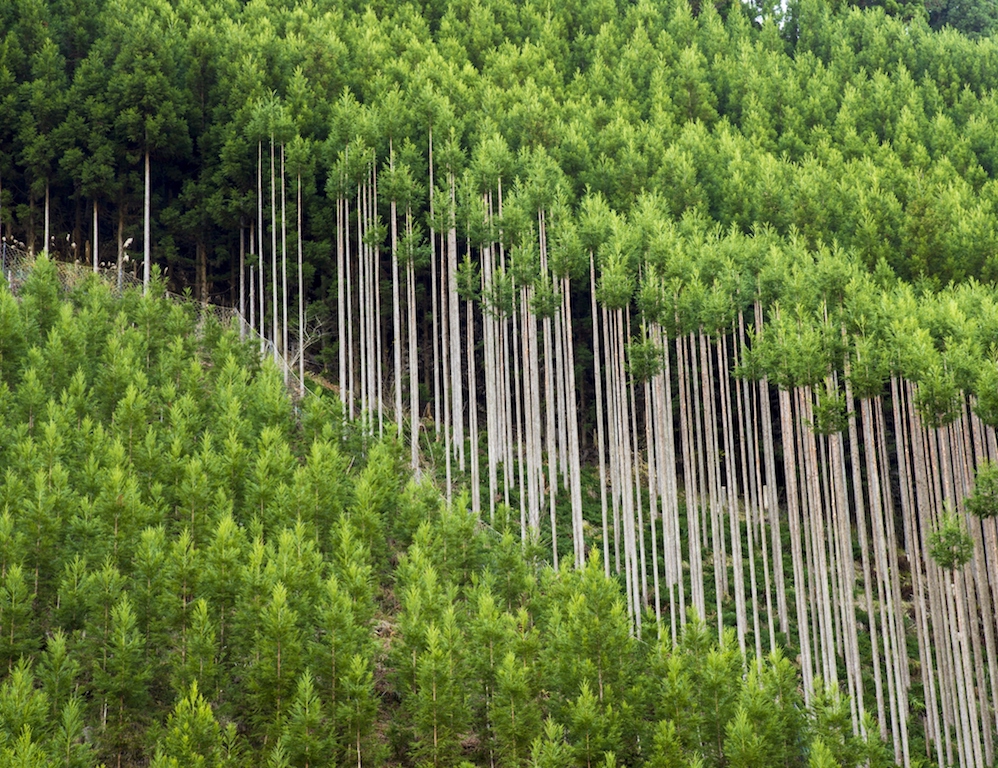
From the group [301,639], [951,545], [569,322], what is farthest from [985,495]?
[301,639]

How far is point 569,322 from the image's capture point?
59.0 ft

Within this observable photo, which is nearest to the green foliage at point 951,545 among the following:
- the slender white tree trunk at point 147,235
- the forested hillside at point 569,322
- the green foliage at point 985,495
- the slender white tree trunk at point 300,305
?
the forested hillside at point 569,322

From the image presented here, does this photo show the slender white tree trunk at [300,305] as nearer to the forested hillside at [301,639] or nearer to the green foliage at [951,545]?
the forested hillside at [301,639]

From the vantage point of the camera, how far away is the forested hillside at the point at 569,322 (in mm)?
12242

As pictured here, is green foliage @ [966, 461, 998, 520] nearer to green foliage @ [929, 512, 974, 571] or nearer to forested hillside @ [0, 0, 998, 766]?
forested hillside @ [0, 0, 998, 766]

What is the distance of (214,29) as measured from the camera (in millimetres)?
23703

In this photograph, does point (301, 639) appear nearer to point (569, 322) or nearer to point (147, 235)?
point (569, 322)

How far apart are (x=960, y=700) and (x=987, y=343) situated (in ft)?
19.0

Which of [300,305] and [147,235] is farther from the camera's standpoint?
[147,235]

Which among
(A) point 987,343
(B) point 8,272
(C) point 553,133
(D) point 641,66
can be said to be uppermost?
(D) point 641,66

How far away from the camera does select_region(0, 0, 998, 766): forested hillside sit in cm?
1224

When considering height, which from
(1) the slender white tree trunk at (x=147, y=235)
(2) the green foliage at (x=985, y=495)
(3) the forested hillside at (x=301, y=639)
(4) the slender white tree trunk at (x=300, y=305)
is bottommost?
(3) the forested hillside at (x=301, y=639)

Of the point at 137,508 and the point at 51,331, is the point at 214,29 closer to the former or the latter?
the point at 51,331

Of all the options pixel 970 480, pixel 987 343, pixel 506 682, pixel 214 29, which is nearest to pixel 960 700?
pixel 970 480
